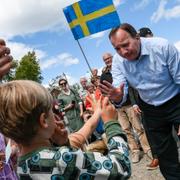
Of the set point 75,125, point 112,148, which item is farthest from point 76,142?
point 75,125

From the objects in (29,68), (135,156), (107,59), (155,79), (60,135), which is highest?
(60,135)

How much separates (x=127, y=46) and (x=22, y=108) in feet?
8.56

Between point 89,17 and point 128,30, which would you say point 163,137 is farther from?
point 89,17

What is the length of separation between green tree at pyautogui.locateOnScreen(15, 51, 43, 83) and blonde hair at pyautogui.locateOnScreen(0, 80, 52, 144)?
137 ft

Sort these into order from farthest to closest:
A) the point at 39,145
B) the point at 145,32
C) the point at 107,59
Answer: the point at 107,59 < the point at 145,32 < the point at 39,145

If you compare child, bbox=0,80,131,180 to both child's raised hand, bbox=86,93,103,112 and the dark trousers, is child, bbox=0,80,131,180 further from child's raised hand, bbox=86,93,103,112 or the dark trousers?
the dark trousers

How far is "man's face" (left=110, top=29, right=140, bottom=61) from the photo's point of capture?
445 centimetres

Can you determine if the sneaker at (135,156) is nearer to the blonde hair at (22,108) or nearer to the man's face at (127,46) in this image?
the man's face at (127,46)

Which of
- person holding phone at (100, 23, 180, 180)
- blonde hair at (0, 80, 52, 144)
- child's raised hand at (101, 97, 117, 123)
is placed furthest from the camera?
person holding phone at (100, 23, 180, 180)

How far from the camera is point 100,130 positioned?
8.39 metres

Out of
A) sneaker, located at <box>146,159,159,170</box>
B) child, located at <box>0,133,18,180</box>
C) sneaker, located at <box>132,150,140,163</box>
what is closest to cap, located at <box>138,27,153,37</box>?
sneaker, located at <box>146,159,159,170</box>

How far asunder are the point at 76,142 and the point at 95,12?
3741mm

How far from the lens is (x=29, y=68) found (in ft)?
148

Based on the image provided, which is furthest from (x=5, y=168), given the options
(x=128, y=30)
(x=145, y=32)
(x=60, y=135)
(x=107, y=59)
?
(x=107, y=59)
